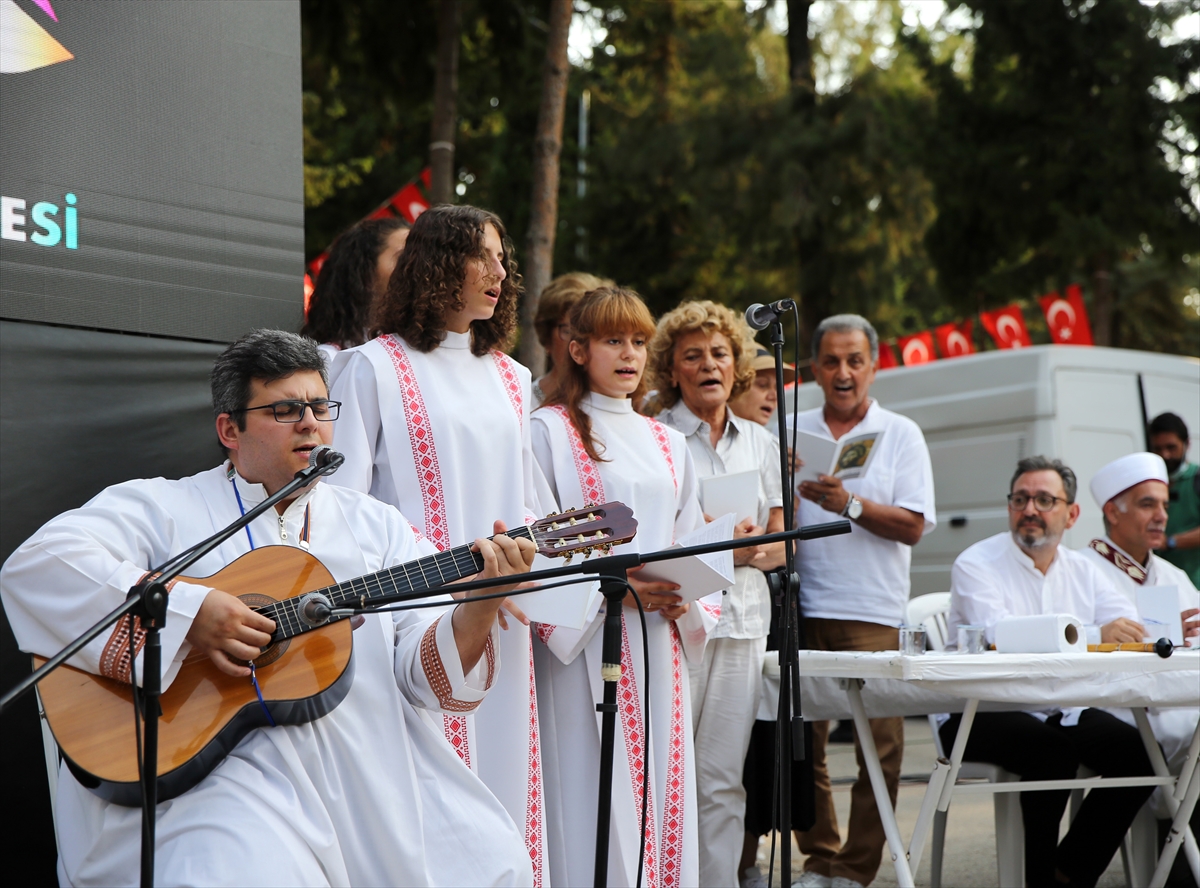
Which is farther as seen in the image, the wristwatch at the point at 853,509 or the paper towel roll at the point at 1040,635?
the wristwatch at the point at 853,509

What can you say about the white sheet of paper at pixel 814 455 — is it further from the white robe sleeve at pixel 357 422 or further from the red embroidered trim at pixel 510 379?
the white robe sleeve at pixel 357 422

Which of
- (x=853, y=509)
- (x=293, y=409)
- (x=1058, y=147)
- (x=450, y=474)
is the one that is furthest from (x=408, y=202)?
(x=1058, y=147)

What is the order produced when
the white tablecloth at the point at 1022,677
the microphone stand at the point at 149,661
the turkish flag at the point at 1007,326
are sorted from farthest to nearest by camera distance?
the turkish flag at the point at 1007,326
the white tablecloth at the point at 1022,677
the microphone stand at the point at 149,661

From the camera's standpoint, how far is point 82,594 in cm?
273

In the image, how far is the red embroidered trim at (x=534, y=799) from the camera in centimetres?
369

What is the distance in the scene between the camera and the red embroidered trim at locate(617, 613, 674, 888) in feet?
13.0

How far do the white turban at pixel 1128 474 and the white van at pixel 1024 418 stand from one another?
8.19ft

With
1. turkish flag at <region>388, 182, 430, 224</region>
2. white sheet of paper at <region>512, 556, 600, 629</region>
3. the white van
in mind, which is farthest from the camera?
turkish flag at <region>388, 182, 430, 224</region>

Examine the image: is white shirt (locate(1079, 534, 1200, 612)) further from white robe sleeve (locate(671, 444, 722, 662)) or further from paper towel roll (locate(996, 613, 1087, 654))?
white robe sleeve (locate(671, 444, 722, 662))

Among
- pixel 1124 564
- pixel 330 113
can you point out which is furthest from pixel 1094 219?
pixel 1124 564

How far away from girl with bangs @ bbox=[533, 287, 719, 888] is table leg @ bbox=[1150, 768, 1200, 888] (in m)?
1.72

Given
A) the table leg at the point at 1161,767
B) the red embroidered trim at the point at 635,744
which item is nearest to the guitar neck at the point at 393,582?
the red embroidered trim at the point at 635,744

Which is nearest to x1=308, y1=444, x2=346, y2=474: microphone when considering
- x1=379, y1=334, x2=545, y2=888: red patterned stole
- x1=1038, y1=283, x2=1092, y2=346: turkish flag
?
x1=379, y1=334, x2=545, y2=888: red patterned stole

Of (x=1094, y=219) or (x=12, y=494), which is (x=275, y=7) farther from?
(x=1094, y=219)
